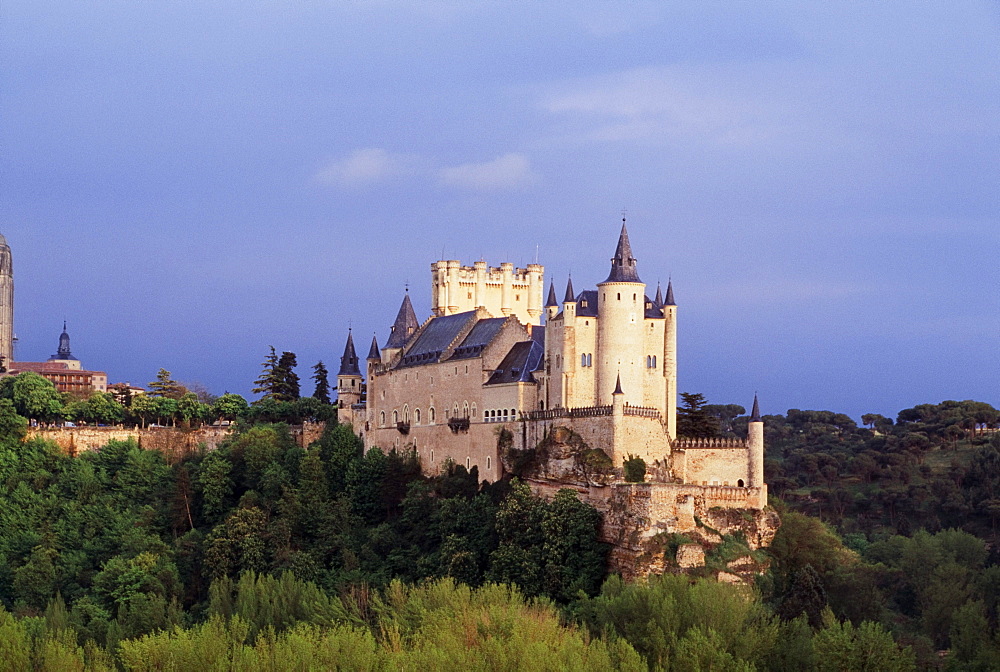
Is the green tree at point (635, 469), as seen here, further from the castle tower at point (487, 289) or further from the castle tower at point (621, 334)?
the castle tower at point (487, 289)

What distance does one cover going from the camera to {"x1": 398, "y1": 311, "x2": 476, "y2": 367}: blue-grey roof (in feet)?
262

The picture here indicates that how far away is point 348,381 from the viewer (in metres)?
89.5

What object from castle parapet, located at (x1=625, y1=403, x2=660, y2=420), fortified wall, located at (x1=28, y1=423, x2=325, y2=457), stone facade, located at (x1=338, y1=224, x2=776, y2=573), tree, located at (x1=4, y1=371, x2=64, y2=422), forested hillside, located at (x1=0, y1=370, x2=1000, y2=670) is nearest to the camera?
forested hillside, located at (x1=0, y1=370, x2=1000, y2=670)

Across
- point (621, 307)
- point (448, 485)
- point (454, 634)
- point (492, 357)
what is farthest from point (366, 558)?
point (454, 634)

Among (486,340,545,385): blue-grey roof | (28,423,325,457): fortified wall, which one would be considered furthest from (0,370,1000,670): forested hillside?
(486,340,545,385): blue-grey roof

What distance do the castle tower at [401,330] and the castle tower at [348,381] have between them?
4.75m

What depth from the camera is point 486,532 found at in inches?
2672

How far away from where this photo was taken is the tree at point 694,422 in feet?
233

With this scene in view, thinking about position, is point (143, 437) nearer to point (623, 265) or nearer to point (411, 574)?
point (411, 574)

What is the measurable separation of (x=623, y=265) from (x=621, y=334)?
10.6 ft

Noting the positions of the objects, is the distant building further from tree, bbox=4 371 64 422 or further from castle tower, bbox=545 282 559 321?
castle tower, bbox=545 282 559 321

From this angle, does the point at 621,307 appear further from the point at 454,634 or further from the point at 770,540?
the point at 454,634

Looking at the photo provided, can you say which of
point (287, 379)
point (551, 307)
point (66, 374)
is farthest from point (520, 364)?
point (66, 374)

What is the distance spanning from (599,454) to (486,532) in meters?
6.74
